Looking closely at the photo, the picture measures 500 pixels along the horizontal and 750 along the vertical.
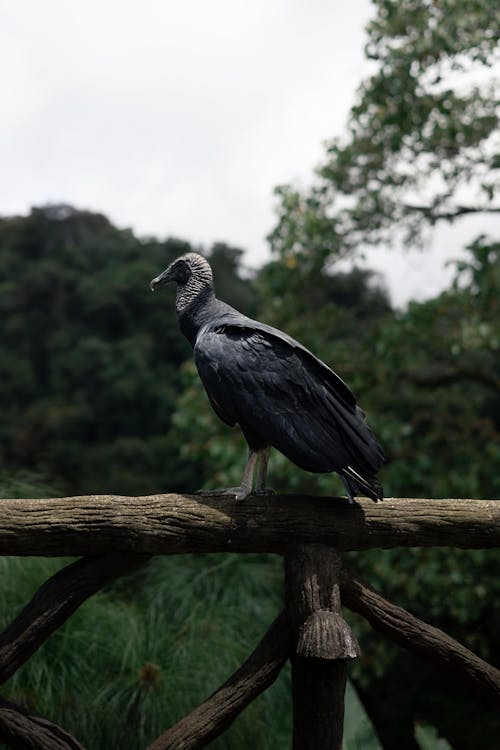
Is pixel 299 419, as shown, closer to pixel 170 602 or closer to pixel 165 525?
pixel 165 525

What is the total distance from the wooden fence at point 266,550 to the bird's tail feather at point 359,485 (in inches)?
2.9

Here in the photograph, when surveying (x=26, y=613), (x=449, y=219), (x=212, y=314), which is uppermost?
(x=449, y=219)

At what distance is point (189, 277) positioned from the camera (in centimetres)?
230

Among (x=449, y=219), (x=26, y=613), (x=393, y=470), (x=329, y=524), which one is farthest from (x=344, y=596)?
(x=449, y=219)

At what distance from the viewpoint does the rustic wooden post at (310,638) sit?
6.56ft

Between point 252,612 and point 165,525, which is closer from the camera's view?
point 165,525

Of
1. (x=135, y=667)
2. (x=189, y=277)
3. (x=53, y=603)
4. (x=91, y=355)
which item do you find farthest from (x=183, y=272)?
(x=91, y=355)

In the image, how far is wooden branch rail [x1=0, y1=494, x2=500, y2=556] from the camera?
1917mm

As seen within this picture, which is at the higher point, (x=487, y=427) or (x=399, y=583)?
(x=487, y=427)

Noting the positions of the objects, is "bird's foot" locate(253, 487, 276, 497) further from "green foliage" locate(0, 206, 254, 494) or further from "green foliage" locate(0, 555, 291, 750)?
"green foliage" locate(0, 206, 254, 494)

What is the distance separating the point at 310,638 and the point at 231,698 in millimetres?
245

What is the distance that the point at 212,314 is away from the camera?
2.25 meters

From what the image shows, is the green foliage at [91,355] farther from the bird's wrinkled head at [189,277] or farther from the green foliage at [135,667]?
the bird's wrinkled head at [189,277]

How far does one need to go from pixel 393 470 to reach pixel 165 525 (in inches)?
123
